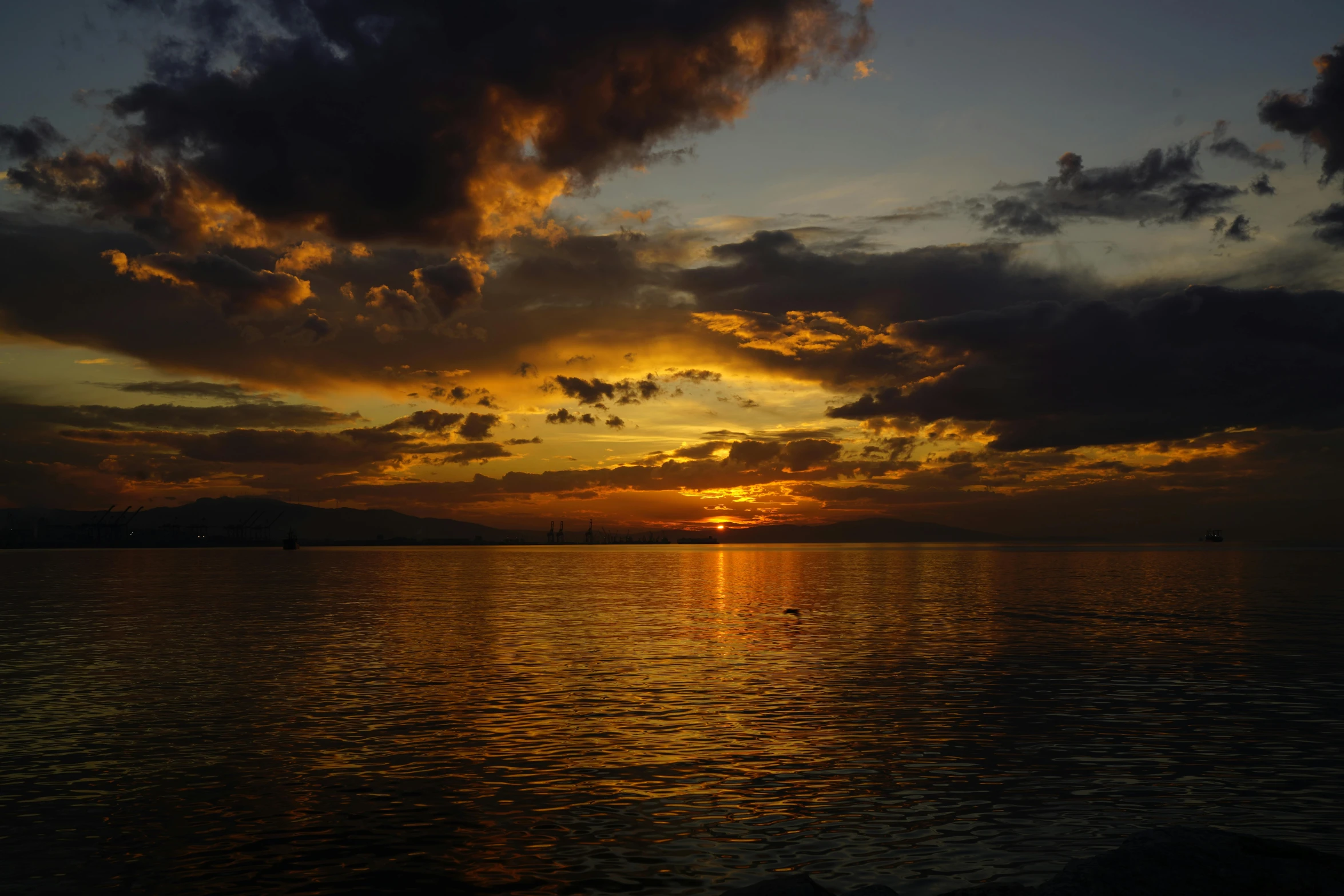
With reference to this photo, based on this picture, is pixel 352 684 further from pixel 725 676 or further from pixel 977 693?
pixel 977 693

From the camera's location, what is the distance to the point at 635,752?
26.5 m

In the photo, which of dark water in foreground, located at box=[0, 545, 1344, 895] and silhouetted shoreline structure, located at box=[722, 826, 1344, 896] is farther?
dark water in foreground, located at box=[0, 545, 1344, 895]

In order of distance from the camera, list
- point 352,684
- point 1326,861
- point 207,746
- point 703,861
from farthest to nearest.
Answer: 1. point 352,684
2. point 207,746
3. point 703,861
4. point 1326,861

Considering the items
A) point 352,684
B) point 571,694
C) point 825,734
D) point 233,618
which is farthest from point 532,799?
point 233,618

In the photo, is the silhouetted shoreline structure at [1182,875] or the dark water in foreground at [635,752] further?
the dark water in foreground at [635,752]

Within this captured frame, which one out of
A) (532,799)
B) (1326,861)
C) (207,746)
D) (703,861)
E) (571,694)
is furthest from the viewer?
(571,694)

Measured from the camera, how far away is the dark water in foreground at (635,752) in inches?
700

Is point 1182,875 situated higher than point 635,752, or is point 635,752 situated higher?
point 1182,875

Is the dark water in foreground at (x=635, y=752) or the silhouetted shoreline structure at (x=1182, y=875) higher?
the silhouetted shoreline structure at (x=1182, y=875)

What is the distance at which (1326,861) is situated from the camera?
14.5 metres

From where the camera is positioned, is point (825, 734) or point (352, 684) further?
point (352, 684)

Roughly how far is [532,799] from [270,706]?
A: 16873mm

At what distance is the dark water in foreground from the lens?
17781mm

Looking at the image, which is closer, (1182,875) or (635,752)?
(1182,875)
